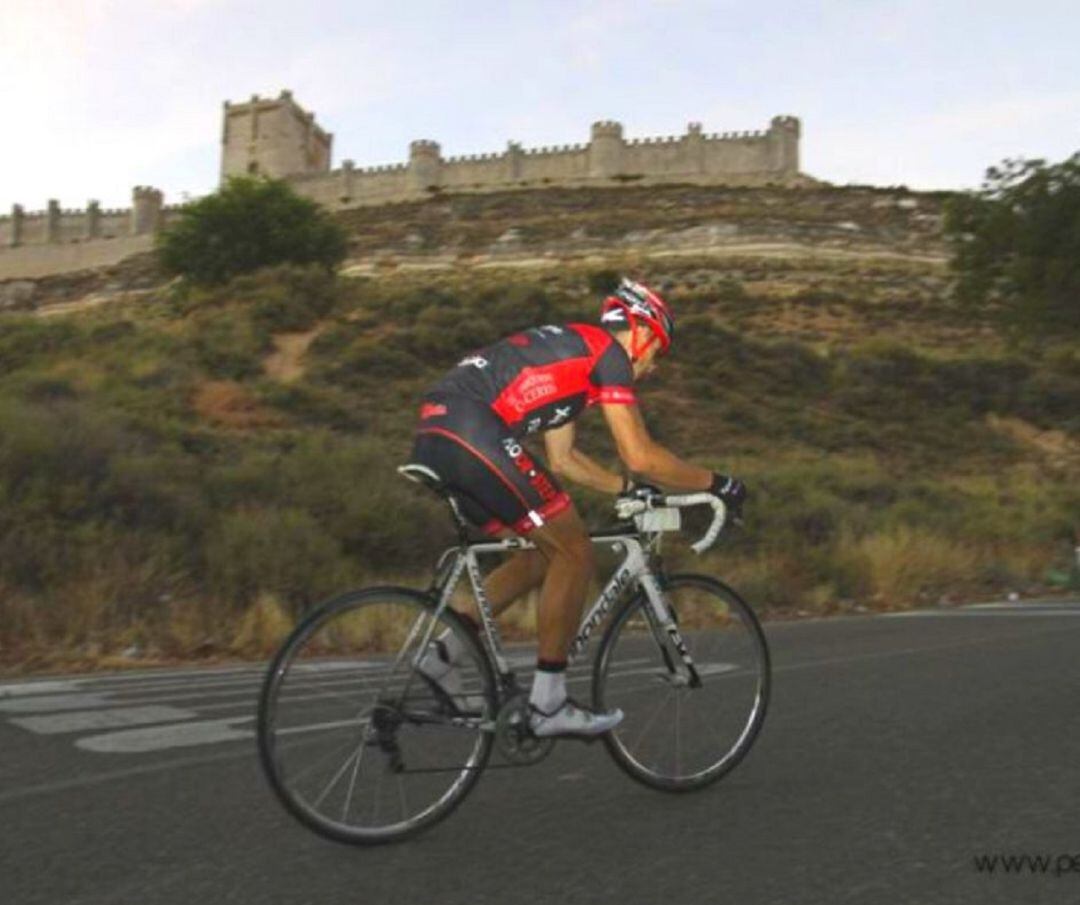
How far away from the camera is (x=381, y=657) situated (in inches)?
174

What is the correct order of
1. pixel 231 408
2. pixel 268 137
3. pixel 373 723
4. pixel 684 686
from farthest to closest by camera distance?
pixel 268 137, pixel 231 408, pixel 684 686, pixel 373 723

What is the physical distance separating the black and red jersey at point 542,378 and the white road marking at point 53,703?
3682 millimetres

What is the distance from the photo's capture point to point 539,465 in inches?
187

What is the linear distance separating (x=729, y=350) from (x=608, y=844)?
3705 cm

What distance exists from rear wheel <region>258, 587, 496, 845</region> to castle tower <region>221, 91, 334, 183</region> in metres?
134

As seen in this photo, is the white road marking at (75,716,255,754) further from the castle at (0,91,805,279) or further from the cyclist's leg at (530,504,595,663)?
the castle at (0,91,805,279)

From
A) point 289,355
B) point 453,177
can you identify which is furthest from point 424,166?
point 289,355

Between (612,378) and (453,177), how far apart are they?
125 m

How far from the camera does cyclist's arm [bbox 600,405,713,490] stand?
186 inches

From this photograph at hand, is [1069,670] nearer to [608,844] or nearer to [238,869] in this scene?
[608,844]

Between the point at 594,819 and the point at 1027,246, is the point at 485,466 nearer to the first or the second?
the point at 594,819

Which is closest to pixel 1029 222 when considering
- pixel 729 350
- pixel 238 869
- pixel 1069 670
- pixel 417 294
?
Result: pixel 729 350

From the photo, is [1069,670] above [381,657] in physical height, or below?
below

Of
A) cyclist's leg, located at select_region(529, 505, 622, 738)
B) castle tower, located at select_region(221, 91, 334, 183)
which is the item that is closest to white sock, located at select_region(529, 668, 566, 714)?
cyclist's leg, located at select_region(529, 505, 622, 738)
